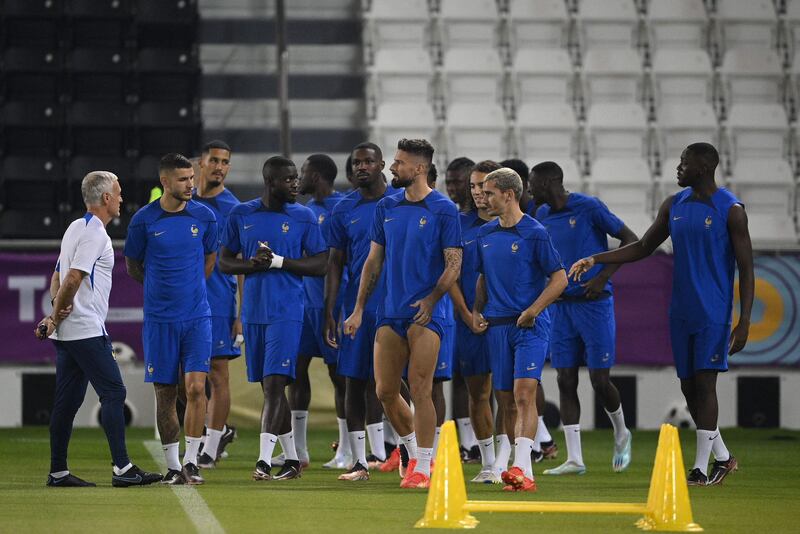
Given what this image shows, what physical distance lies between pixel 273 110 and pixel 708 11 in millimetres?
7059

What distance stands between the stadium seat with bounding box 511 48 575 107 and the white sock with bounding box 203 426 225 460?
11.1 metres

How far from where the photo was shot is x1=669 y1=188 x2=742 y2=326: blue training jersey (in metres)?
9.98

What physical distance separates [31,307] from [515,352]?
837 centimetres

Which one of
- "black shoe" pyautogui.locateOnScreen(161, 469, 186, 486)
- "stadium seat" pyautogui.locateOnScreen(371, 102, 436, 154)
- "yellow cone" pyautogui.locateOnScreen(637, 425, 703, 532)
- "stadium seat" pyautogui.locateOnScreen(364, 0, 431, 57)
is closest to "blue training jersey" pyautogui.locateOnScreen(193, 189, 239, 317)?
"black shoe" pyautogui.locateOnScreen(161, 469, 186, 486)

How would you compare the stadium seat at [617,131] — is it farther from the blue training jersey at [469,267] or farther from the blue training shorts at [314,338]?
the blue training shorts at [314,338]

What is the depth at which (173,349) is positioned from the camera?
31.9 feet

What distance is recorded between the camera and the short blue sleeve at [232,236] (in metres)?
10.5

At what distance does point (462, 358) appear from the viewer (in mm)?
11195

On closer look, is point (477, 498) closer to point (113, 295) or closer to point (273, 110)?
point (113, 295)

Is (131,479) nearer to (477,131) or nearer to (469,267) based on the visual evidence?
(469,267)

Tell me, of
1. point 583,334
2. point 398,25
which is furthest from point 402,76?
point 583,334

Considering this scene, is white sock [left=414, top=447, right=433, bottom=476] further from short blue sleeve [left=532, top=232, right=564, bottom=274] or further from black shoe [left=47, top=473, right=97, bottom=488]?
black shoe [left=47, top=473, right=97, bottom=488]

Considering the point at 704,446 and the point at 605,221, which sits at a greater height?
the point at 605,221

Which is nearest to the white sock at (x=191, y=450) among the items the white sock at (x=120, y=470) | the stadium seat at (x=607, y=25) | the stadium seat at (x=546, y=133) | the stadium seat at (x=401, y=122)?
the white sock at (x=120, y=470)
